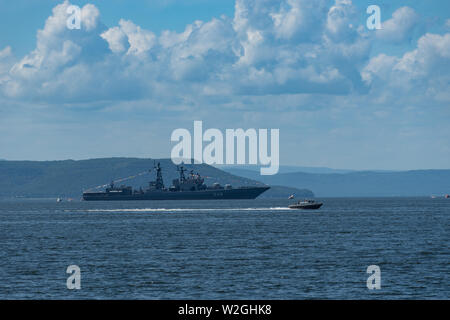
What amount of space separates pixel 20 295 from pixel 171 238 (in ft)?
184

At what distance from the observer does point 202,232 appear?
394ft

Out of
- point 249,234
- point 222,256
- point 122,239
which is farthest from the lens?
point 249,234

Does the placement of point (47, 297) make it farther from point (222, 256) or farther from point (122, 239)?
point (122, 239)

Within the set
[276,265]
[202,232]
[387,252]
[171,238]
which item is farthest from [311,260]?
[202,232]

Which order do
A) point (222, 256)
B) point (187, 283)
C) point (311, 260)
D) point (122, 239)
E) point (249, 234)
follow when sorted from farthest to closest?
point (249, 234) → point (122, 239) → point (222, 256) → point (311, 260) → point (187, 283)

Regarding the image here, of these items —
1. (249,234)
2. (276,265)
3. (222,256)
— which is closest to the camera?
(276,265)

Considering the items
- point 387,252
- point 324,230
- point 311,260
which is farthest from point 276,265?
point 324,230

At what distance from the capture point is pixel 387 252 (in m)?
81.0

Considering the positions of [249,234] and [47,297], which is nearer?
A: [47,297]
